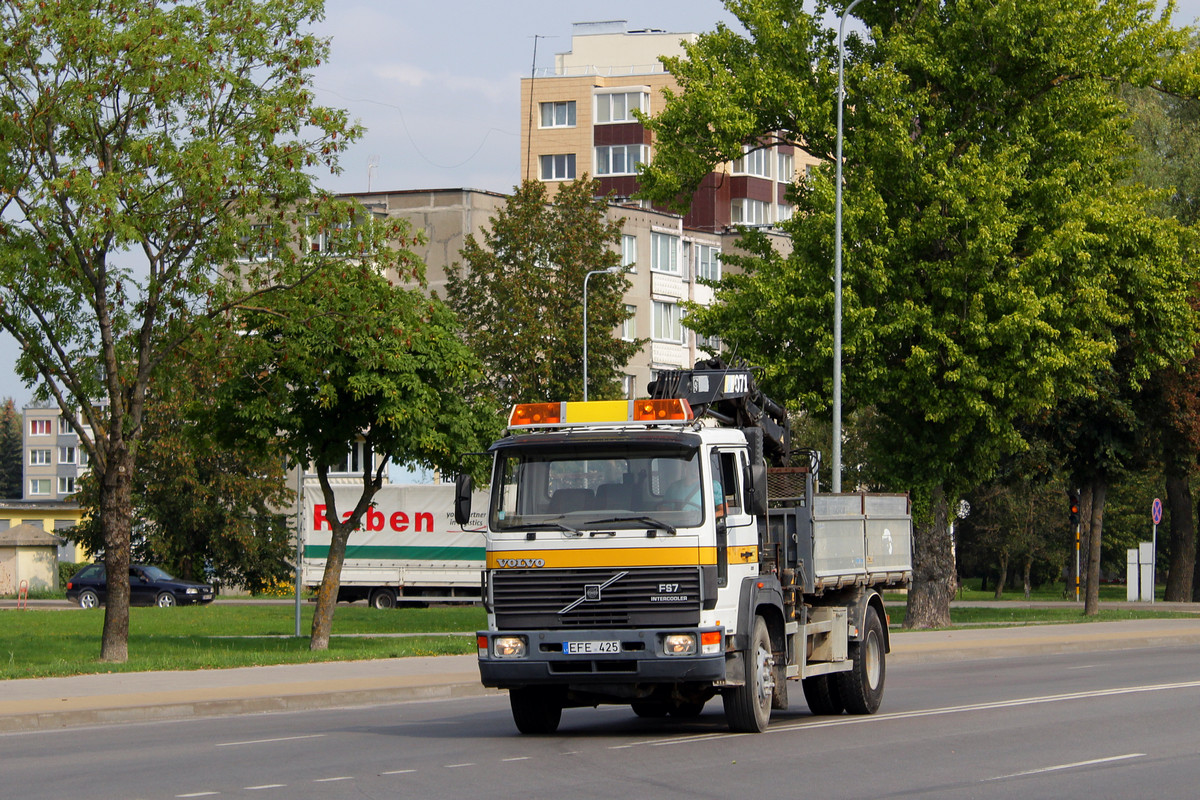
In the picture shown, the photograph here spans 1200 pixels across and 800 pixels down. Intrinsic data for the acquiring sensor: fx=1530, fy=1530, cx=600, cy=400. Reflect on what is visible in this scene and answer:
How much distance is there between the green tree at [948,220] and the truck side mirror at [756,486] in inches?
694

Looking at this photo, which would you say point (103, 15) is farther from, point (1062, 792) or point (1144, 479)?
point (1144, 479)

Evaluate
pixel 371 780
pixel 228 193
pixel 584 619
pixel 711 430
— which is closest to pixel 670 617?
pixel 584 619

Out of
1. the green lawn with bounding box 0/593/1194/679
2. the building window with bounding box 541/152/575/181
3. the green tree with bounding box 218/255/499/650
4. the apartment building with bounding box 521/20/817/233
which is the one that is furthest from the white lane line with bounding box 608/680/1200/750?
the building window with bounding box 541/152/575/181

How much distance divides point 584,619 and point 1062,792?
4.22 metres

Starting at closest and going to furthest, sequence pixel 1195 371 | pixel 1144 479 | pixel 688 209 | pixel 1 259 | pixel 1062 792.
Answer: pixel 1062 792 < pixel 1 259 < pixel 688 209 < pixel 1195 371 < pixel 1144 479

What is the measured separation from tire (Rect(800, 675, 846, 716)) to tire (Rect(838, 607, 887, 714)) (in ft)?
0.24

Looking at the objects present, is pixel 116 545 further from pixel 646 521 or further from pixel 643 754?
pixel 643 754

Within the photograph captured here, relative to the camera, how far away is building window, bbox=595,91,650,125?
90.4 meters

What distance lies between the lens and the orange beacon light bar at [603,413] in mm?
13367

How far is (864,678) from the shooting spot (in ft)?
52.0

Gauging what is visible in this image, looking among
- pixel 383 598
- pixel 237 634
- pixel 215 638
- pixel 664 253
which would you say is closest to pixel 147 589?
pixel 383 598

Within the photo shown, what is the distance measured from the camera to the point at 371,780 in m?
11.1

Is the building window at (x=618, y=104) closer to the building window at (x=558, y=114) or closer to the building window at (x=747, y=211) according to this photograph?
the building window at (x=558, y=114)

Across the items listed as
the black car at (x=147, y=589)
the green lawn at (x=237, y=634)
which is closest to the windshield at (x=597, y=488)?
the green lawn at (x=237, y=634)
